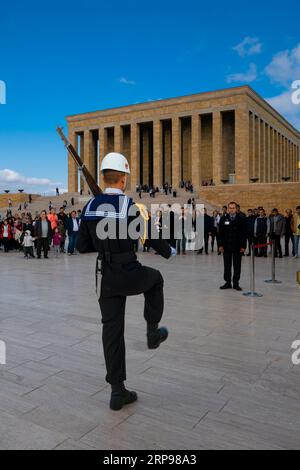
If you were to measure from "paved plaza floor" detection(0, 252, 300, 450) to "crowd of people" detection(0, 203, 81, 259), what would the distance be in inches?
307

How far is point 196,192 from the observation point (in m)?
43.9

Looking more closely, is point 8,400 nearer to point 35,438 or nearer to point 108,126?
point 35,438

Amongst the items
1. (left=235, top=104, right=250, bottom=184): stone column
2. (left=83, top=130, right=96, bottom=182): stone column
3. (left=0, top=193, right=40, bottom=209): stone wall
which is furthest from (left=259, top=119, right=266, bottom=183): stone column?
(left=0, top=193, right=40, bottom=209): stone wall

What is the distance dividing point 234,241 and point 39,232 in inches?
340

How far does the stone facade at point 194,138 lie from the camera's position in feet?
151

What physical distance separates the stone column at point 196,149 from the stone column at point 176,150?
2.05 m

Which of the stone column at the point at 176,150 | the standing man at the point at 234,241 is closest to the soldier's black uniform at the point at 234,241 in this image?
the standing man at the point at 234,241

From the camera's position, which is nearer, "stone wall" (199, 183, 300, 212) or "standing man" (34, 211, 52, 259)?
"standing man" (34, 211, 52, 259)

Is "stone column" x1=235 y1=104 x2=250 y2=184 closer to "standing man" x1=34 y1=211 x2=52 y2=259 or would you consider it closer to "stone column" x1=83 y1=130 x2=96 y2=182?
"stone column" x1=83 y1=130 x2=96 y2=182

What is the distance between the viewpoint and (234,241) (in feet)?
25.9

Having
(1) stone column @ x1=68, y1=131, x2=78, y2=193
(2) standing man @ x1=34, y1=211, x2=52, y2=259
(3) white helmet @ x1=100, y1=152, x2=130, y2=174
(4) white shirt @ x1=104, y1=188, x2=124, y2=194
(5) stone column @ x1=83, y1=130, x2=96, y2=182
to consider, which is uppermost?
(5) stone column @ x1=83, y1=130, x2=96, y2=182

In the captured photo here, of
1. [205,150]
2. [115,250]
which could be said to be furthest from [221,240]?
[205,150]

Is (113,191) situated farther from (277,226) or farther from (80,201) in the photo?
(80,201)

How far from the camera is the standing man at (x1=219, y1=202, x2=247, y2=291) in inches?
310
